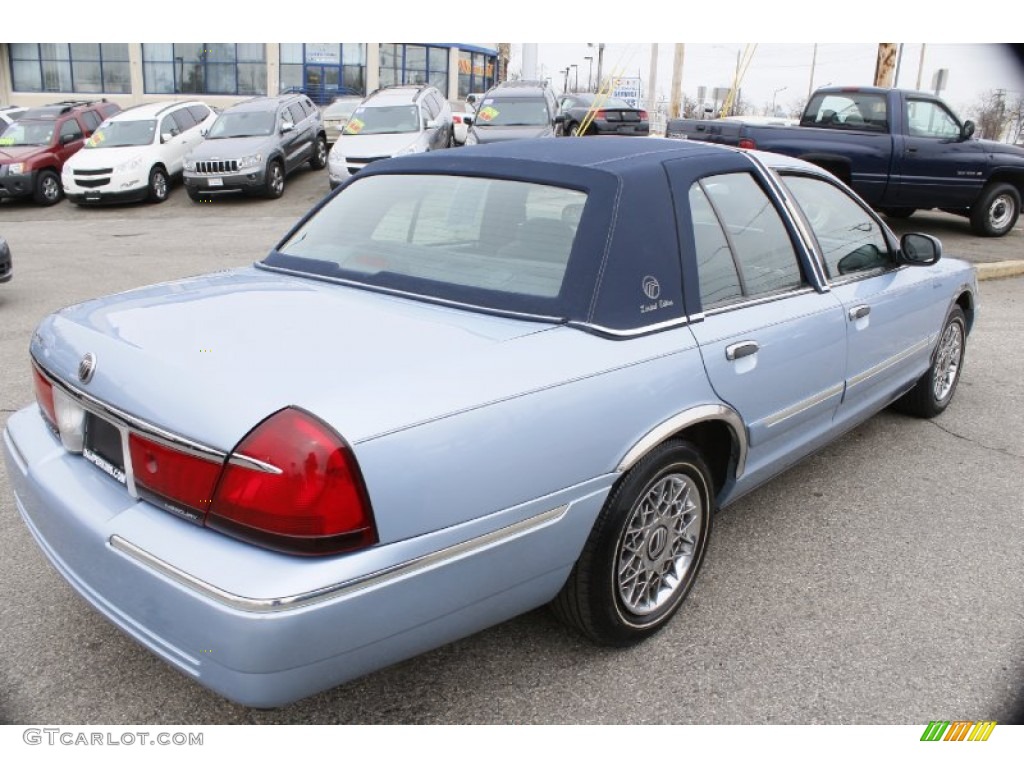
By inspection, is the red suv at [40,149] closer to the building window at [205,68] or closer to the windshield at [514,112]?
the windshield at [514,112]

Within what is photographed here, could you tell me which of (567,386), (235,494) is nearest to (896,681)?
(567,386)

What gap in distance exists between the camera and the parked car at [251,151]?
15883 mm

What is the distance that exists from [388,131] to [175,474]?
14.7 m

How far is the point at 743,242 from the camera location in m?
3.30

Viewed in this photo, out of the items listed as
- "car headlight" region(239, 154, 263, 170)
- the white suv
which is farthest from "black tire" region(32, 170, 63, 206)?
"car headlight" region(239, 154, 263, 170)

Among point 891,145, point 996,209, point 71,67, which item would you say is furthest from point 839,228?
point 71,67

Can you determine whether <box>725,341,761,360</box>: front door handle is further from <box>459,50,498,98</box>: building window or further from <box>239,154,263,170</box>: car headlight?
<box>459,50,498,98</box>: building window

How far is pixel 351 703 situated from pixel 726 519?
196 cm

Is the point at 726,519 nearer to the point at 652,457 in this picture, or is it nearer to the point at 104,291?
the point at 652,457

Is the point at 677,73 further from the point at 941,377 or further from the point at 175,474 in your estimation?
the point at 175,474

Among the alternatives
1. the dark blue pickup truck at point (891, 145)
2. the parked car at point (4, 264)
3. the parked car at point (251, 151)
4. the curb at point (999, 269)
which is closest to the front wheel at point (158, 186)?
the parked car at point (251, 151)

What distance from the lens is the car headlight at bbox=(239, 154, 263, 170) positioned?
15.9m

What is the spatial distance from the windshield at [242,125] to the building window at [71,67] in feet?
81.6

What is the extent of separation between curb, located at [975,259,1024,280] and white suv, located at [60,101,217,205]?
14236mm
